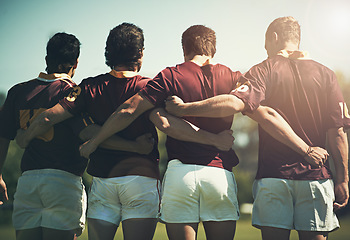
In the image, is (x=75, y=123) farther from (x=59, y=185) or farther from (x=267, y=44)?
(x=267, y=44)

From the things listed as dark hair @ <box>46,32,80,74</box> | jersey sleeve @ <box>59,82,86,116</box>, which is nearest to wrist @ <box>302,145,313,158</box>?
jersey sleeve @ <box>59,82,86,116</box>

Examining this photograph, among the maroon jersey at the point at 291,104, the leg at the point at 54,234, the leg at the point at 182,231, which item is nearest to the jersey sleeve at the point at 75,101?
the leg at the point at 54,234

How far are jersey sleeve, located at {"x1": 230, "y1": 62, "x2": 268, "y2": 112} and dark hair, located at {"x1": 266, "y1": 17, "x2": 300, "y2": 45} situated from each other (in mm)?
414

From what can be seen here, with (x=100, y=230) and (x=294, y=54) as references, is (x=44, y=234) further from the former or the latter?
(x=294, y=54)

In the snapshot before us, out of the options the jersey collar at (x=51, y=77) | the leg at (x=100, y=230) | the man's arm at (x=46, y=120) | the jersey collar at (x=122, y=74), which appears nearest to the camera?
the leg at (x=100, y=230)

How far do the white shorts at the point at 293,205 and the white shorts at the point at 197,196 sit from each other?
0.33 metres

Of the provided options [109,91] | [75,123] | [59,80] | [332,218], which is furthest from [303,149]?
[59,80]

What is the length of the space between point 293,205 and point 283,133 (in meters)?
0.61

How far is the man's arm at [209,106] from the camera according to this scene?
3346 millimetres

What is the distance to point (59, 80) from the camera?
4.07 metres

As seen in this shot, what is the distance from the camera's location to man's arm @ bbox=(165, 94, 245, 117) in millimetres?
3346

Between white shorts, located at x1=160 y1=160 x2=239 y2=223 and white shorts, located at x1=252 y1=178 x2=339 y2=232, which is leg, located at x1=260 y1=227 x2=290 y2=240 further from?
white shorts, located at x1=160 y1=160 x2=239 y2=223

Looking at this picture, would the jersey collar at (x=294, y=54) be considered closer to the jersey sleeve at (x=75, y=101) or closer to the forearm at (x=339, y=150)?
the forearm at (x=339, y=150)

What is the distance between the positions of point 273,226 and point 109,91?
1732mm
